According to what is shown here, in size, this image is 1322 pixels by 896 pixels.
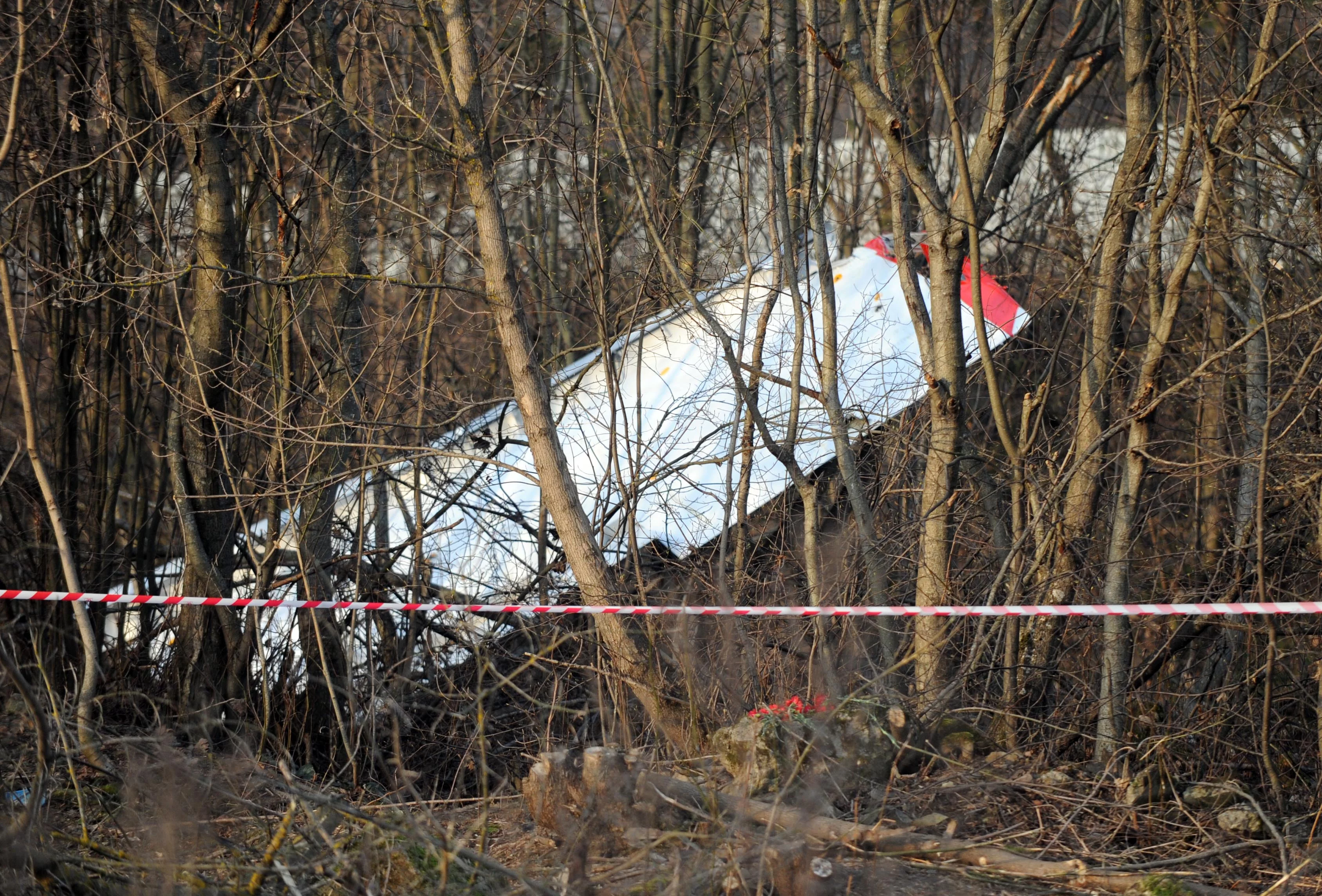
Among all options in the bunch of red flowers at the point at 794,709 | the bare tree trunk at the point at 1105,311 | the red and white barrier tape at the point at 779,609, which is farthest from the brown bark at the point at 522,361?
the bare tree trunk at the point at 1105,311

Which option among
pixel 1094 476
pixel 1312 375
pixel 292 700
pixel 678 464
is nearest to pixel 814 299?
pixel 678 464

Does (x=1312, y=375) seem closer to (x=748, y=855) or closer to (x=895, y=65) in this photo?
(x=895, y=65)

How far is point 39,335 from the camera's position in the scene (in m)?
7.98

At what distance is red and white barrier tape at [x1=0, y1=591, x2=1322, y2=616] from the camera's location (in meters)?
4.52

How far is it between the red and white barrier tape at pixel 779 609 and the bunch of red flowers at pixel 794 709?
1.27 feet

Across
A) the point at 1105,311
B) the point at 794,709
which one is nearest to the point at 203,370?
the point at 794,709

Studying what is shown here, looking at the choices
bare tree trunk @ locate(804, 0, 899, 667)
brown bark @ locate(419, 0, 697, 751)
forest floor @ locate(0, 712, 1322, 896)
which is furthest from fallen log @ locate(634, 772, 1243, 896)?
bare tree trunk @ locate(804, 0, 899, 667)

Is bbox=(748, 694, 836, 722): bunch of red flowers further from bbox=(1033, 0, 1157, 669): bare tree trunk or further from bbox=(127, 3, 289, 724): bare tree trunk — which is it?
bbox=(127, 3, 289, 724): bare tree trunk

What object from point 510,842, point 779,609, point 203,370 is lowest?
point 510,842

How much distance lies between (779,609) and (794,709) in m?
0.58

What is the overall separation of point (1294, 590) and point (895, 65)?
11.1ft

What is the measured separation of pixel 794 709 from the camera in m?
4.73

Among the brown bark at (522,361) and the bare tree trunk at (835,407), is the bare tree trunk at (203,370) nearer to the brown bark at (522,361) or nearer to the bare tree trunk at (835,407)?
the brown bark at (522,361)

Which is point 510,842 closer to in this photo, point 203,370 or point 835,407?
point 835,407
